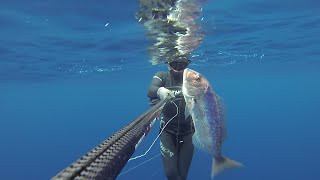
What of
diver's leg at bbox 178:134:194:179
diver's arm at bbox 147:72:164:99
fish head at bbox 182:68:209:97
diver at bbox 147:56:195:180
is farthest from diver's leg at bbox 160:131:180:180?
fish head at bbox 182:68:209:97

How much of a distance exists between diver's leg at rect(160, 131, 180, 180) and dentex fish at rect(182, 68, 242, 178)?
123 inches

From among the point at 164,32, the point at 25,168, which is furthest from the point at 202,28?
the point at 25,168

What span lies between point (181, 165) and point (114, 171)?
566 centimetres

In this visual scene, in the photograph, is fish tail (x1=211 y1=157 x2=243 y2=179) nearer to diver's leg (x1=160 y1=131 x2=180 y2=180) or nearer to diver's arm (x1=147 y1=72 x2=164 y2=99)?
diver's arm (x1=147 y1=72 x2=164 y2=99)

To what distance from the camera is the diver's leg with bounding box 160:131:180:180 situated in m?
7.63

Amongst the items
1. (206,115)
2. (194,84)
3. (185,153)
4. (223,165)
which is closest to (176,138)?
(185,153)

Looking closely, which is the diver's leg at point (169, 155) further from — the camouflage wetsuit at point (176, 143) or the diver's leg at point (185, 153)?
the diver's leg at point (185, 153)

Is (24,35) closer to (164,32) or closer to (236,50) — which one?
(164,32)

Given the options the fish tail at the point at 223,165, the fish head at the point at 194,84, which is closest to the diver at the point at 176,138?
the fish tail at the point at 223,165

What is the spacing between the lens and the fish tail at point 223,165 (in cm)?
448

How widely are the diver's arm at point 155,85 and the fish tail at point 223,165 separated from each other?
2.27 metres

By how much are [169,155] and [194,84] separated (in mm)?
4090

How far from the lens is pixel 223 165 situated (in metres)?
4.56

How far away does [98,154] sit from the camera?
2.32m
